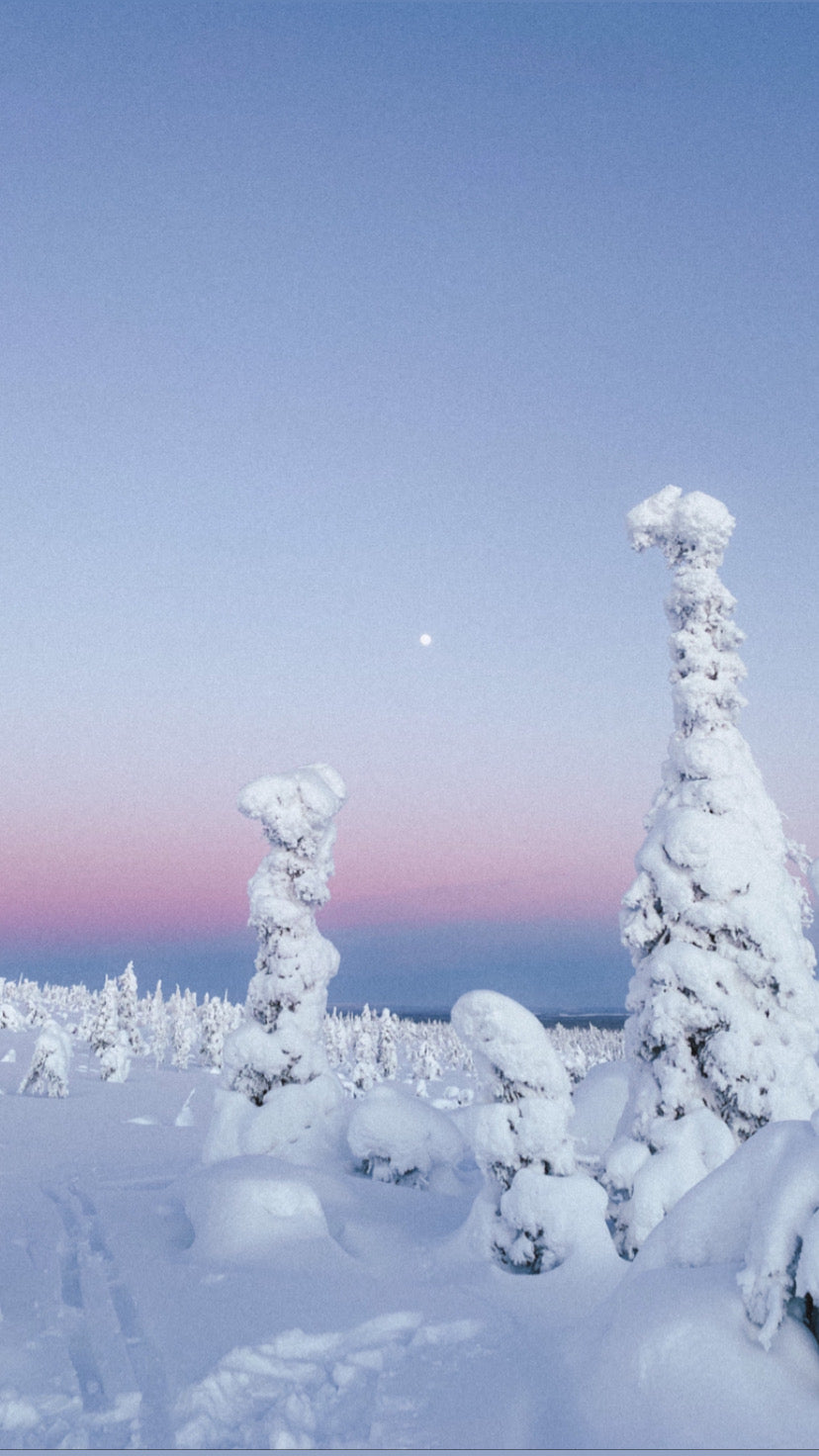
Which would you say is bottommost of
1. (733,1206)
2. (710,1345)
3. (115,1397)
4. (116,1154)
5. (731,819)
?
(116,1154)

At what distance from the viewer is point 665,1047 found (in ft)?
39.6

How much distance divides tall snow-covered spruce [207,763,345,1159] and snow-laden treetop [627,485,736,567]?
8.84m

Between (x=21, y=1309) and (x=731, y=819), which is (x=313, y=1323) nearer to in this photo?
(x=21, y=1309)

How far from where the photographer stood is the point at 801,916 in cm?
1307

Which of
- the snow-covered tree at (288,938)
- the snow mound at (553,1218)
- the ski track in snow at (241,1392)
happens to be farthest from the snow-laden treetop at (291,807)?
the ski track in snow at (241,1392)

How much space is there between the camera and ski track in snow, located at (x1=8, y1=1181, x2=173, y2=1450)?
5113 mm

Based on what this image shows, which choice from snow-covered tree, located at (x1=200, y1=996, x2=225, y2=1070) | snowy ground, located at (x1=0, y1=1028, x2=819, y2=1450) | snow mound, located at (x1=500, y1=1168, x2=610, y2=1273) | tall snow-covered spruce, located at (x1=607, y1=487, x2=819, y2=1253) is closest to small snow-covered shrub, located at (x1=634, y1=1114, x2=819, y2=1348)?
snowy ground, located at (x1=0, y1=1028, x2=819, y2=1450)

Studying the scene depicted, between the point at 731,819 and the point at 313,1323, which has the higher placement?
the point at 731,819

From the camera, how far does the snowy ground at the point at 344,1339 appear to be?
4.58 m

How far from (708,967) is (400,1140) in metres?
6.67

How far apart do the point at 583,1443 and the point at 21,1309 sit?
5412 millimetres

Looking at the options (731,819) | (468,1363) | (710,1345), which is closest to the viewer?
(710,1345)

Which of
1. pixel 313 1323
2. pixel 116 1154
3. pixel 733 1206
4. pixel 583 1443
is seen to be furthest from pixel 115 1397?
pixel 116 1154

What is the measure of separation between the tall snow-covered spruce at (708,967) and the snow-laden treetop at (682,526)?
66.6 inches
